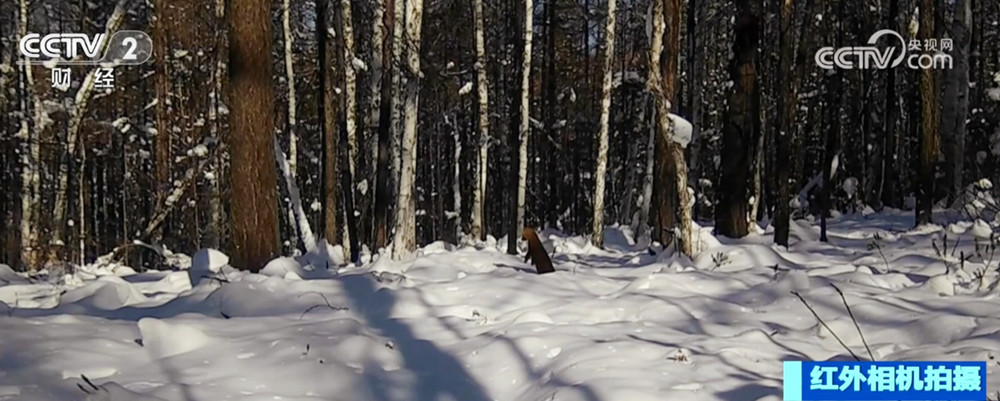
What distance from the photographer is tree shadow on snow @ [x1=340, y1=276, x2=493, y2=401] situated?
154 inches

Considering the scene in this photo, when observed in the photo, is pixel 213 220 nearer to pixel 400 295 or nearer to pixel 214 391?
pixel 400 295

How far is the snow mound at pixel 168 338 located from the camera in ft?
14.0

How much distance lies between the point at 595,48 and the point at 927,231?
1758 cm

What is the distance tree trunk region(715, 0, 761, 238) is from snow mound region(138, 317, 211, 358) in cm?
759

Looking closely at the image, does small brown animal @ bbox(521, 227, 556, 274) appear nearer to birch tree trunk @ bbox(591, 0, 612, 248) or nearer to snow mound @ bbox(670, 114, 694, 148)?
snow mound @ bbox(670, 114, 694, 148)

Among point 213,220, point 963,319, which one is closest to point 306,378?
point 963,319

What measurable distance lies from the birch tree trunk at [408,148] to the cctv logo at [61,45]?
954 cm

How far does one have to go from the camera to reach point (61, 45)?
18234 millimetres

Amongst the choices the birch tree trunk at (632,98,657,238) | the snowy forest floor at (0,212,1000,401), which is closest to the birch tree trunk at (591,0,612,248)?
the birch tree trunk at (632,98,657,238)

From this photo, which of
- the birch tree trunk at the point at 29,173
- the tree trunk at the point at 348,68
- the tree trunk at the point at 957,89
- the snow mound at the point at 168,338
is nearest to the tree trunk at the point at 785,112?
the tree trunk at the point at 957,89

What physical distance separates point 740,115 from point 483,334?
6486 mm

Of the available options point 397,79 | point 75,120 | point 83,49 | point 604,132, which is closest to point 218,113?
point 83,49

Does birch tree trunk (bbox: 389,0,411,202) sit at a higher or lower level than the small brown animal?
higher

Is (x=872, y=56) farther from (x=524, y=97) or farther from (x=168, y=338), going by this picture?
(x=168, y=338)
